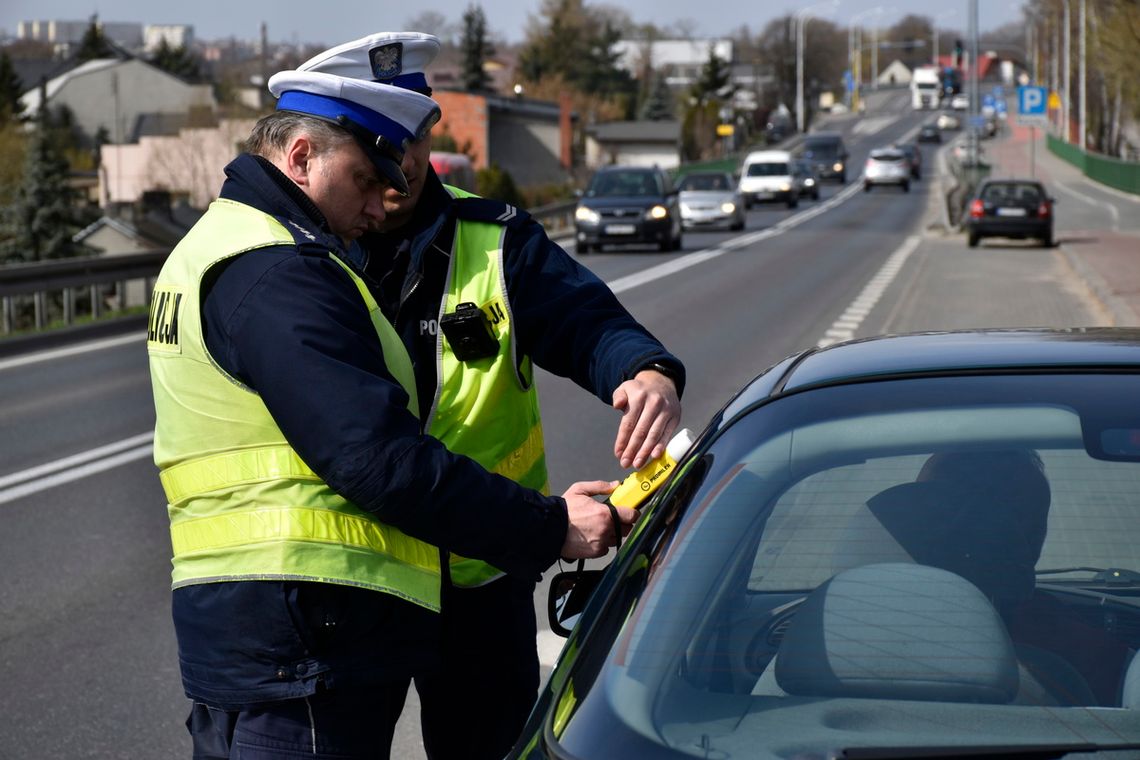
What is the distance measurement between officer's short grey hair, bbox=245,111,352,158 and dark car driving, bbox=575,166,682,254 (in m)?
30.0

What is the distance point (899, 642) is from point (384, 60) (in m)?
1.35

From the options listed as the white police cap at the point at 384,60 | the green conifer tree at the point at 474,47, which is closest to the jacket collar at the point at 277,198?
the white police cap at the point at 384,60

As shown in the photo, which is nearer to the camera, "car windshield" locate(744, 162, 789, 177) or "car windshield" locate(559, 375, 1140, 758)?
"car windshield" locate(559, 375, 1140, 758)

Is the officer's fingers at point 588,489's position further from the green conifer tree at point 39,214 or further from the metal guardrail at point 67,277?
the green conifer tree at point 39,214

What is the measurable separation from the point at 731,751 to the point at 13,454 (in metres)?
9.14

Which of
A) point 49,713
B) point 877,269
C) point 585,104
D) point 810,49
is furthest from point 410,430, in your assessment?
point 810,49

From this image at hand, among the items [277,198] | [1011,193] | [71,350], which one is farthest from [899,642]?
[1011,193]

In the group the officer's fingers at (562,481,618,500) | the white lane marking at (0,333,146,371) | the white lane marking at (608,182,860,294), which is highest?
the officer's fingers at (562,481,618,500)

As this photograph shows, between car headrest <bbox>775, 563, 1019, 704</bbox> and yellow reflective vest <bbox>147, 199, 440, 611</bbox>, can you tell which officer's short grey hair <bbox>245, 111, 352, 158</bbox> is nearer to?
yellow reflective vest <bbox>147, 199, 440, 611</bbox>

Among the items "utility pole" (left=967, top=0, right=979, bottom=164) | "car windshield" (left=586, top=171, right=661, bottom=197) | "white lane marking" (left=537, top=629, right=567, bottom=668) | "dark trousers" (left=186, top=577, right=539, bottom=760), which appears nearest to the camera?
"dark trousers" (left=186, top=577, right=539, bottom=760)

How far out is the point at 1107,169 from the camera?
6900cm

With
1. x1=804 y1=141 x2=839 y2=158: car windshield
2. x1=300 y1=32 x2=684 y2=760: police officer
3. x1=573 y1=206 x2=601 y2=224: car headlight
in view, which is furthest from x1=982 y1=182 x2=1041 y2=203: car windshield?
x1=804 y1=141 x2=839 y2=158: car windshield

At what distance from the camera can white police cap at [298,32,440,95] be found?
2799mm

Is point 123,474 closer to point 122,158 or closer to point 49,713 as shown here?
point 49,713
